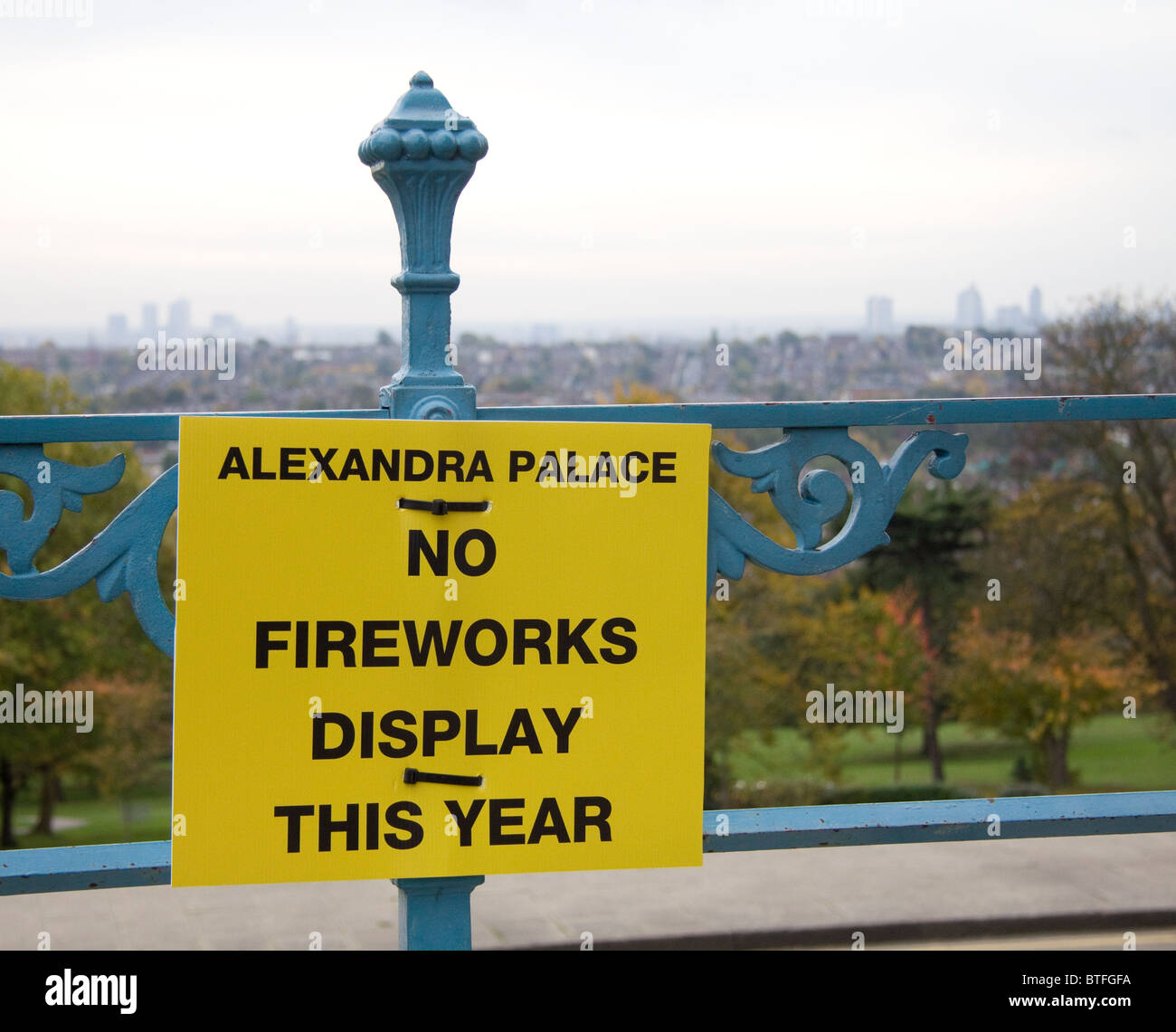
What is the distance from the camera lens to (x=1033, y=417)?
2055 mm

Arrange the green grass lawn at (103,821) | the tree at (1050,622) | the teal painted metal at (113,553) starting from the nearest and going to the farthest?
the teal painted metal at (113,553) → the tree at (1050,622) → the green grass lawn at (103,821)

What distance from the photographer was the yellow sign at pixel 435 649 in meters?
1.82

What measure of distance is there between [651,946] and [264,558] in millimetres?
5226

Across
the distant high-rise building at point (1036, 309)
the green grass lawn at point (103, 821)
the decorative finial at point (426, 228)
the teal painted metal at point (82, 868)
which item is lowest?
the green grass lawn at point (103, 821)

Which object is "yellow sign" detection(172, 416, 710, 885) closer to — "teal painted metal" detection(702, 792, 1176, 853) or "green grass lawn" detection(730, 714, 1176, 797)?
"teal painted metal" detection(702, 792, 1176, 853)

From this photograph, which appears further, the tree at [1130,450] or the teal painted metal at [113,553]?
the tree at [1130,450]

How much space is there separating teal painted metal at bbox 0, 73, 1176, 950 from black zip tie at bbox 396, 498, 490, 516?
0.41 ft

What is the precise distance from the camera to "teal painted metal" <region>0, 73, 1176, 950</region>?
71.5 inches

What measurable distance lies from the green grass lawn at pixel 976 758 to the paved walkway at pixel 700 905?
14.4m

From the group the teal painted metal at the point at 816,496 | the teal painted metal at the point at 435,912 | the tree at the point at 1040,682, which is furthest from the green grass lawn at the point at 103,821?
the teal painted metal at the point at 816,496

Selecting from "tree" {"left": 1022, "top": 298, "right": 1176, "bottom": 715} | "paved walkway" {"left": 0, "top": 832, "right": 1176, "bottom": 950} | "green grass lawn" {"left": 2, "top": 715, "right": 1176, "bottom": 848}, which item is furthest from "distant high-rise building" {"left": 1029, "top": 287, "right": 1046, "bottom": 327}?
"paved walkway" {"left": 0, "top": 832, "right": 1176, "bottom": 950}

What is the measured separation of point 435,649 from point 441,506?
0.20 meters

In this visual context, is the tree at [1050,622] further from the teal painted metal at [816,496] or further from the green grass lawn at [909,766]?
the teal painted metal at [816,496]
